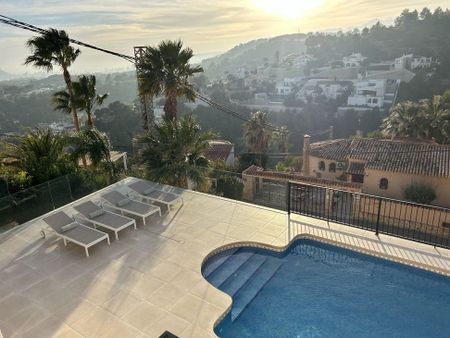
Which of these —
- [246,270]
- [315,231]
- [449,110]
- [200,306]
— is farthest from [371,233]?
[449,110]

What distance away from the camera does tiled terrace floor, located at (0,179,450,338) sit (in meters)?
5.05

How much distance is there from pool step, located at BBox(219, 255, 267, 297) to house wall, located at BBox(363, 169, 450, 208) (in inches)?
588

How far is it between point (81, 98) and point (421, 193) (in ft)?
58.6

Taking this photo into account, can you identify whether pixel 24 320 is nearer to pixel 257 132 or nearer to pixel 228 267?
pixel 228 267

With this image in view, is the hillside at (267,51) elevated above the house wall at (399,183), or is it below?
above

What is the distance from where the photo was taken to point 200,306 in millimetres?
5336

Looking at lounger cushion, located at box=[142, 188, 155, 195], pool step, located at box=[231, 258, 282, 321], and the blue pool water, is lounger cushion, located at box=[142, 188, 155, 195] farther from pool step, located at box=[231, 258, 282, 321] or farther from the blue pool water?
pool step, located at box=[231, 258, 282, 321]

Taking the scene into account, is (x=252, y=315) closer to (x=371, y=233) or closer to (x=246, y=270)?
(x=246, y=270)

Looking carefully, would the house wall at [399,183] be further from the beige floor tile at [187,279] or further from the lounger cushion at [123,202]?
the beige floor tile at [187,279]

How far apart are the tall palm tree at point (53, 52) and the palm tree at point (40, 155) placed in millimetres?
3775

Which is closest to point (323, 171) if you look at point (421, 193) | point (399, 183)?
point (399, 183)

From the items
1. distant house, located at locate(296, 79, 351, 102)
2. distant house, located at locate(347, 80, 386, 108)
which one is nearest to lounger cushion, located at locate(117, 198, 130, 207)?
distant house, located at locate(347, 80, 386, 108)

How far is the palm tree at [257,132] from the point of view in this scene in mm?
29156

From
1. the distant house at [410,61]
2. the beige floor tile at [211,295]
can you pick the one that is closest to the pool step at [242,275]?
the beige floor tile at [211,295]
